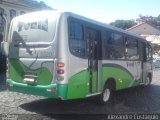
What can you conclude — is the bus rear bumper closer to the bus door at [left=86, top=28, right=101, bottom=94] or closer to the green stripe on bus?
the bus door at [left=86, top=28, right=101, bottom=94]

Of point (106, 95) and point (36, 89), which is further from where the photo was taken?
point (106, 95)

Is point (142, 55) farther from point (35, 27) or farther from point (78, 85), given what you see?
point (35, 27)

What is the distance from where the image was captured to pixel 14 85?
10.2m

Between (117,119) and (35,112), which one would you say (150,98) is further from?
(35,112)

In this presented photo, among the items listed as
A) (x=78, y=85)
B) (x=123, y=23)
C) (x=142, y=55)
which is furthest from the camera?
(x=123, y=23)

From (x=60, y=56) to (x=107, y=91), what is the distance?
3506 millimetres

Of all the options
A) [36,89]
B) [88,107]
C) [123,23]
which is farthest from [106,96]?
[123,23]

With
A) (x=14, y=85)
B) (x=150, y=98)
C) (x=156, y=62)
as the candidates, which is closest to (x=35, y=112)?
(x=14, y=85)

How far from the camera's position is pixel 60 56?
915 centimetres

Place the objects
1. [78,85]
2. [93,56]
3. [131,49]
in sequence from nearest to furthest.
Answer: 1. [78,85]
2. [93,56]
3. [131,49]

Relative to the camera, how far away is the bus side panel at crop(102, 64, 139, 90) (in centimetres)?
1167

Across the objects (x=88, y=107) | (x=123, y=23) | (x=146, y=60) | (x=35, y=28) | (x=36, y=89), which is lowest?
(x=88, y=107)

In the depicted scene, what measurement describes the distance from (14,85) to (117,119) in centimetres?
333

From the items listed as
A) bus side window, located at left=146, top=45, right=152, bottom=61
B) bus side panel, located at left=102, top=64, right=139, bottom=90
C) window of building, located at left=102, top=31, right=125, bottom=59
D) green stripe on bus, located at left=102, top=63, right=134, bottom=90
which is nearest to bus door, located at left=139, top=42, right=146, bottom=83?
bus side window, located at left=146, top=45, right=152, bottom=61
